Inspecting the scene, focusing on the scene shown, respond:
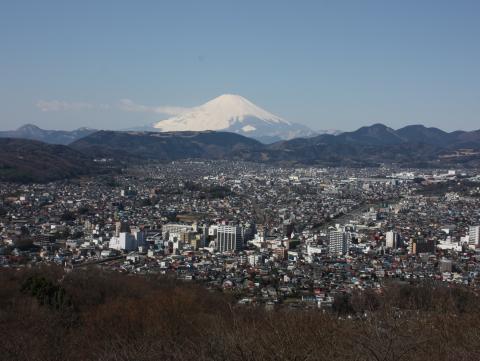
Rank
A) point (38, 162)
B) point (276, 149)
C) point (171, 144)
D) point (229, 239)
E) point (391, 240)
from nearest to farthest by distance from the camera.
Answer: point (391, 240)
point (229, 239)
point (38, 162)
point (276, 149)
point (171, 144)

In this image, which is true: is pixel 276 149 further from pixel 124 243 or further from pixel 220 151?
pixel 124 243

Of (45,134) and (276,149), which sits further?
(45,134)

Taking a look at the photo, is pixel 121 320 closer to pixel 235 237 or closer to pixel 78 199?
pixel 235 237

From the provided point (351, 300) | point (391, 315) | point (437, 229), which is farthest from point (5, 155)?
point (391, 315)

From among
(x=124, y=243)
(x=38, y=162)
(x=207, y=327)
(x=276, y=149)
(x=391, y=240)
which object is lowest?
(x=124, y=243)

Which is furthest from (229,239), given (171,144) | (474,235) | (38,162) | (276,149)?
(171,144)

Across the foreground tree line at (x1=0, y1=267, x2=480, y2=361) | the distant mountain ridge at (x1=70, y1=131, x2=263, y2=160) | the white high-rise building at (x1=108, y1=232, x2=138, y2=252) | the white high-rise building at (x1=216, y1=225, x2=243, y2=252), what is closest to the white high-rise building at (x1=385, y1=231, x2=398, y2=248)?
the white high-rise building at (x1=216, y1=225, x2=243, y2=252)
